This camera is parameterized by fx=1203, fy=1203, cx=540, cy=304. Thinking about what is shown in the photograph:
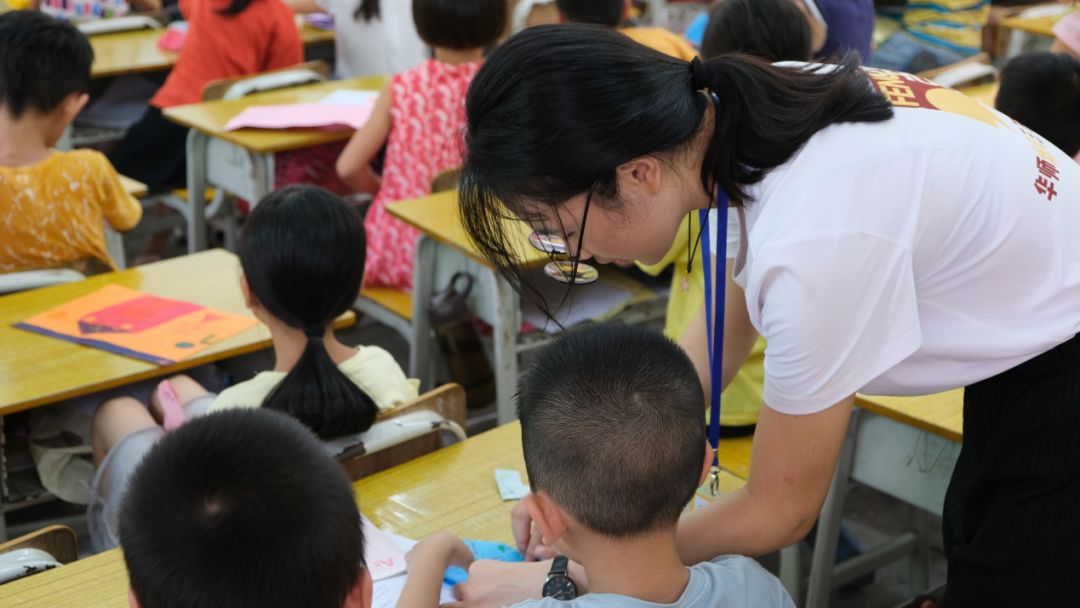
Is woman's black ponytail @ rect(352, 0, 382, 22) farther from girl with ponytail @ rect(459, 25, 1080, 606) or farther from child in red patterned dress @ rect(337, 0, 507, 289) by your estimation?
girl with ponytail @ rect(459, 25, 1080, 606)

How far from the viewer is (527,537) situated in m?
1.53

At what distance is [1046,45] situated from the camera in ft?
17.9

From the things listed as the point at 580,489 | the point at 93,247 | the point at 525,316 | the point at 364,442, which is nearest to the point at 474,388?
the point at 525,316

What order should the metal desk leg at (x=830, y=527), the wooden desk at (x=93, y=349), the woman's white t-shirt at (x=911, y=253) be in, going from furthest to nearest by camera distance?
the wooden desk at (x=93, y=349) < the metal desk leg at (x=830, y=527) < the woman's white t-shirt at (x=911, y=253)

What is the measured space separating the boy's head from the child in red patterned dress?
759 mm

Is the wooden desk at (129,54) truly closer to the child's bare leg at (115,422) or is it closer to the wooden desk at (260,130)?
the wooden desk at (260,130)

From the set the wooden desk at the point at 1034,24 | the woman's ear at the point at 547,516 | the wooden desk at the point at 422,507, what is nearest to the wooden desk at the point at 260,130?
the wooden desk at the point at 422,507

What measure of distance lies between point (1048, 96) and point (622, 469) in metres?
1.78

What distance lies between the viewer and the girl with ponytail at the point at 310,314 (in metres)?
1.87

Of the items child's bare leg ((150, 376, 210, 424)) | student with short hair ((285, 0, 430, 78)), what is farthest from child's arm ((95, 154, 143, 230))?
student with short hair ((285, 0, 430, 78))

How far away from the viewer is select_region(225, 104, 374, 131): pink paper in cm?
364

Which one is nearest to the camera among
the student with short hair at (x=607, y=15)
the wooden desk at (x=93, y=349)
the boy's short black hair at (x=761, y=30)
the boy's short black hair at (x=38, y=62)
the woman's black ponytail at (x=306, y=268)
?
the woman's black ponytail at (x=306, y=268)

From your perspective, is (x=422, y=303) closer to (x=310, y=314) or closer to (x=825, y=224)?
(x=310, y=314)

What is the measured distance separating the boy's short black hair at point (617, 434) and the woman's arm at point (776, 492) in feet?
0.22
